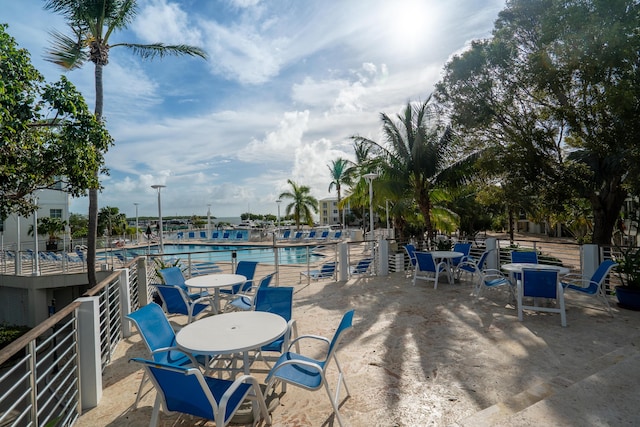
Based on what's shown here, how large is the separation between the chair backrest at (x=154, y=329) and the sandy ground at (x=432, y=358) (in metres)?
0.58

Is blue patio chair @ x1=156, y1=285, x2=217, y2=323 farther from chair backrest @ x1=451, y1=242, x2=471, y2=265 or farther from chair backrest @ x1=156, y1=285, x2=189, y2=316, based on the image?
chair backrest @ x1=451, y1=242, x2=471, y2=265

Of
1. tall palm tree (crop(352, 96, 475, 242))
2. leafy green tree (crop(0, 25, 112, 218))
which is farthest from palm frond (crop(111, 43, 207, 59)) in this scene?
tall palm tree (crop(352, 96, 475, 242))

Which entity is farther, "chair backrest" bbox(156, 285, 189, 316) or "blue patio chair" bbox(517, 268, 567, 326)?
"blue patio chair" bbox(517, 268, 567, 326)

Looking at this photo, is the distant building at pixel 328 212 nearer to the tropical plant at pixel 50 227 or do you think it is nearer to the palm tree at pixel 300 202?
the palm tree at pixel 300 202

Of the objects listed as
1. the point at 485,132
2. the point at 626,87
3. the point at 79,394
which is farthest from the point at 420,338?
the point at 485,132

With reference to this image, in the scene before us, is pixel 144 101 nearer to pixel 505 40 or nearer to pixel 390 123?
pixel 390 123

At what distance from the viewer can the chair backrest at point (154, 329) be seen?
9.30ft

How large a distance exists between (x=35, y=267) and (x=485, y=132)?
62.0ft

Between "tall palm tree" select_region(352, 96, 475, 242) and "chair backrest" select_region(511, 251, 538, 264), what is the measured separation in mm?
4306

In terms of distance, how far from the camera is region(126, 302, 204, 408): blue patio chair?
283 cm

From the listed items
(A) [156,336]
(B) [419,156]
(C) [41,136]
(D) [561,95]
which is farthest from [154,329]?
(D) [561,95]

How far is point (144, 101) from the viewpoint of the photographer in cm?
1233

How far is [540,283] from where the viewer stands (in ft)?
16.1

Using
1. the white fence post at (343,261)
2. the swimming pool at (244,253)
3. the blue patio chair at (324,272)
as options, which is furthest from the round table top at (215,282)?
the swimming pool at (244,253)
